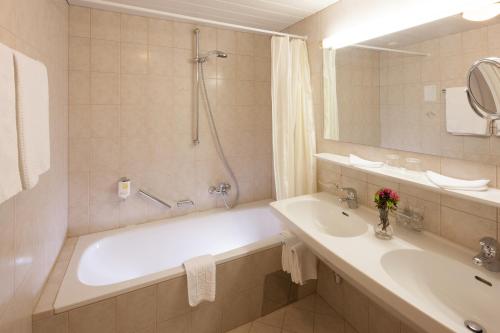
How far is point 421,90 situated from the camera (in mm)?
1359

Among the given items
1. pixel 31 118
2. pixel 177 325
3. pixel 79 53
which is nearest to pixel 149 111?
pixel 79 53

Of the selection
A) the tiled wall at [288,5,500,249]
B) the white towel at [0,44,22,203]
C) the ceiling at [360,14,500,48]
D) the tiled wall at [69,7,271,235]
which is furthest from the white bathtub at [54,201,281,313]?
the ceiling at [360,14,500,48]

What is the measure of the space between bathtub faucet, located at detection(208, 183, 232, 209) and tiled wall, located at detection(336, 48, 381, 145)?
123 centimetres

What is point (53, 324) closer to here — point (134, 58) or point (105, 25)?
point (134, 58)

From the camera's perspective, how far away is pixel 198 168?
248 centimetres

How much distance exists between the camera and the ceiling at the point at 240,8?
190cm

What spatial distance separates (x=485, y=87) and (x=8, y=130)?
1.73m

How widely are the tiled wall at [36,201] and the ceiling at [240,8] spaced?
1.69 feet

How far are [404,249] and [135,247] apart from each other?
1.95 metres

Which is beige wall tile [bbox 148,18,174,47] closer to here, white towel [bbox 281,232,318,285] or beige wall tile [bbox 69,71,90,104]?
beige wall tile [bbox 69,71,90,104]

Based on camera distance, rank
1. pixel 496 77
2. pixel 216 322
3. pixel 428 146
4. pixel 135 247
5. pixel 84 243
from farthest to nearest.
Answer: pixel 135 247 < pixel 84 243 < pixel 216 322 < pixel 428 146 < pixel 496 77

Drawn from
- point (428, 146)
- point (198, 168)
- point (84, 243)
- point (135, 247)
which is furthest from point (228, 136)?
point (428, 146)

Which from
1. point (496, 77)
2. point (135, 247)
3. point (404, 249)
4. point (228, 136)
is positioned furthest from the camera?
point (228, 136)

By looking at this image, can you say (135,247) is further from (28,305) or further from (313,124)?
(313,124)
